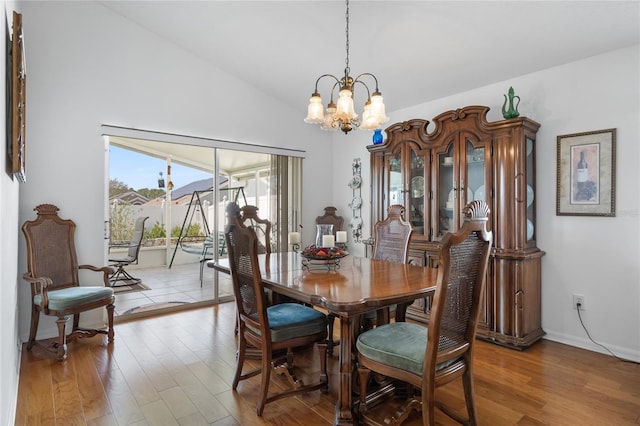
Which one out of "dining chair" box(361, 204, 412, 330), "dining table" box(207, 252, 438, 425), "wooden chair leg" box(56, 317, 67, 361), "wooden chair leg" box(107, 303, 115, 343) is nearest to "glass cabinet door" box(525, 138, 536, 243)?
"dining chair" box(361, 204, 412, 330)

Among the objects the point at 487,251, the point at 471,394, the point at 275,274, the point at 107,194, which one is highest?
the point at 107,194

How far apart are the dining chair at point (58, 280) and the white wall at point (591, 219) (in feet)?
13.1

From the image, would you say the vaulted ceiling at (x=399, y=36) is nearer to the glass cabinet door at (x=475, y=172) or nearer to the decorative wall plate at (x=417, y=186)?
the glass cabinet door at (x=475, y=172)

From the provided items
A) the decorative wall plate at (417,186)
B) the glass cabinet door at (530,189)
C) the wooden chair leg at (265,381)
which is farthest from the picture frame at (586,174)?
the wooden chair leg at (265,381)

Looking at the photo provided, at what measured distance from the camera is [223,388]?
89.6 inches

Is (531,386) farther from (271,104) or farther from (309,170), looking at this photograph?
(271,104)

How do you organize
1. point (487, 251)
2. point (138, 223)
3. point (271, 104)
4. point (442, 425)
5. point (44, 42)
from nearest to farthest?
point (487, 251)
point (442, 425)
point (44, 42)
point (138, 223)
point (271, 104)

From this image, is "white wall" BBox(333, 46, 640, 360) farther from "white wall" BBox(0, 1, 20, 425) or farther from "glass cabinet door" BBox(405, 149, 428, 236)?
"white wall" BBox(0, 1, 20, 425)

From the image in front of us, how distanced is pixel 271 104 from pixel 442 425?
4.10 m

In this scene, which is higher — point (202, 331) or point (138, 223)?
point (138, 223)

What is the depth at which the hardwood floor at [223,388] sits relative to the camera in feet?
6.43

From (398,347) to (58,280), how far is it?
313cm

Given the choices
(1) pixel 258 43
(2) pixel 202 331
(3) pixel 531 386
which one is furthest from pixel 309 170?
(3) pixel 531 386

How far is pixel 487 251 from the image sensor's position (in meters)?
1.67
